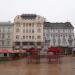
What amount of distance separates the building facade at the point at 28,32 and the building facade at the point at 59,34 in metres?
15.1

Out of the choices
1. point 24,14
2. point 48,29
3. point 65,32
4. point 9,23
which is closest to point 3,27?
point 9,23

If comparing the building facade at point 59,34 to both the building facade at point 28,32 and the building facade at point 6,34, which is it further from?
the building facade at point 6,34

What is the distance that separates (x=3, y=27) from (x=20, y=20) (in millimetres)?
7350

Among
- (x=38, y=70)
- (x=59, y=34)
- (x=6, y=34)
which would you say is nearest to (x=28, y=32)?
(x=6, y=34)

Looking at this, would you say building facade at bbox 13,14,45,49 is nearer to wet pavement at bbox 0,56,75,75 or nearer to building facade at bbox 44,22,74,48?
building facade at bbox 44,22,74,48

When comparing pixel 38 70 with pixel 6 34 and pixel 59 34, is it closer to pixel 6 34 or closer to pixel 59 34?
pixel 6 34

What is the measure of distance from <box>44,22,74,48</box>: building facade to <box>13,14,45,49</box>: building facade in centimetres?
1511

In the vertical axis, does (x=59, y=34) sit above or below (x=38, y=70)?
above

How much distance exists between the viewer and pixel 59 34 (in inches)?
4604

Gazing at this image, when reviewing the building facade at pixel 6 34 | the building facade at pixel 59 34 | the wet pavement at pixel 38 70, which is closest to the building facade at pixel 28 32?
the building facade at pixel 6 34

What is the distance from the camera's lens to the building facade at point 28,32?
9984cm

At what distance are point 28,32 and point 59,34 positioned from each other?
20785mm

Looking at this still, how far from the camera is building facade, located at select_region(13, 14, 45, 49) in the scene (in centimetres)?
9984

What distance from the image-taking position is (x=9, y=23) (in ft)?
328
